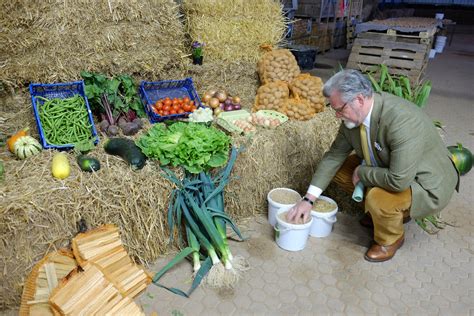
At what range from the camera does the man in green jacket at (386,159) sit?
262 centimetres

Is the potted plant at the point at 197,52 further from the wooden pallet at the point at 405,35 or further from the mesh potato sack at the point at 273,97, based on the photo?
the wooden pallet at the point at 405,35

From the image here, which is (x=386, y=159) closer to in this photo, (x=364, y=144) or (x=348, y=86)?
(x=364, y=144)

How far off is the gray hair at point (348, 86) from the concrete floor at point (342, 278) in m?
1.44

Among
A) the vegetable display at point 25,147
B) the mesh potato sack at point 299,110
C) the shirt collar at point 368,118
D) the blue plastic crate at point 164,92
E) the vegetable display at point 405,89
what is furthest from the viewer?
the mesh potato sack at point 299,110

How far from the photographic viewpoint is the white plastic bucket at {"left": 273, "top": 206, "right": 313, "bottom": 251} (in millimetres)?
3092

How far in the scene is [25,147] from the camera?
2.99 m

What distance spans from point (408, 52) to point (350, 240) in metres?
5.76

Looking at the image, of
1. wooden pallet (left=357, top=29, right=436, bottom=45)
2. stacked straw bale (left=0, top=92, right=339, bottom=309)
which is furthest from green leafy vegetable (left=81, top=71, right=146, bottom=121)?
wooden pallet (left=357, top=29, right=436, bottom=45)

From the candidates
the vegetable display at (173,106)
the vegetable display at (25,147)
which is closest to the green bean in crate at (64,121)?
the vegetable display at (25,147)

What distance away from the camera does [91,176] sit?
2762 mm

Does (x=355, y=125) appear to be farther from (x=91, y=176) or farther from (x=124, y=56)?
(x=124, y=56)

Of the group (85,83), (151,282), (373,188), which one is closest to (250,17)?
(85,83)

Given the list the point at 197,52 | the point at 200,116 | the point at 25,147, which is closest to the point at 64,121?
the point at 25,147

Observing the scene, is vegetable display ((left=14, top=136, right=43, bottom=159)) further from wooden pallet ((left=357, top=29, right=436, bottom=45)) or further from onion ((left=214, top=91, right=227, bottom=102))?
wooden pallet ((left=357, top=29, right=436, bottom=45))
